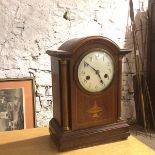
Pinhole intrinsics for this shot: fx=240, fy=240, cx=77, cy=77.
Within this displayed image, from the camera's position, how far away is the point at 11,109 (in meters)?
1.87

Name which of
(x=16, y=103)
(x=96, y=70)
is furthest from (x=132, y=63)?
(x=96, y=70)

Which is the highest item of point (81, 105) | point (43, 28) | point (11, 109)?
point (43, 28)

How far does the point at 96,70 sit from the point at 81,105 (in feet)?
0.44

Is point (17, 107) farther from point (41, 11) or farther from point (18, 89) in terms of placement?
point (41, 11)

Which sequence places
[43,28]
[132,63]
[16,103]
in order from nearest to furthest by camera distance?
[16,103] < [43,28] < [132,63]

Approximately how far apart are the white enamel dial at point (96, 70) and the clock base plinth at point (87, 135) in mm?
150

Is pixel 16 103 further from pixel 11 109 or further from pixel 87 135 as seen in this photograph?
pixel 87 135

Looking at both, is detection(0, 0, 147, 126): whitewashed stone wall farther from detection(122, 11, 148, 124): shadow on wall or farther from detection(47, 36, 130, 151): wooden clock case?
detection(47, 36, 130, 151): wooden clock case

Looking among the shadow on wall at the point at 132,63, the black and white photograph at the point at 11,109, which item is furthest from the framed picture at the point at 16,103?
the shadow on wall at the point at 132,63

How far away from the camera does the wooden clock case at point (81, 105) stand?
0.82m

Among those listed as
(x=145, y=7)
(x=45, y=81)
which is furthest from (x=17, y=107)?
(x=145, y=7)

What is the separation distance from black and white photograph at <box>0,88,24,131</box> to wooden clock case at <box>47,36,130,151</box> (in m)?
1.00

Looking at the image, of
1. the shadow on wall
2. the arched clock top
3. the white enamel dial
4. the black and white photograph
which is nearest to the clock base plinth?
the white enamel dial

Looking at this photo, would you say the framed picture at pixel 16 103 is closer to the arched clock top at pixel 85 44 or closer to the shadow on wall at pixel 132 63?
the shadow on wall at pixel 132 63
